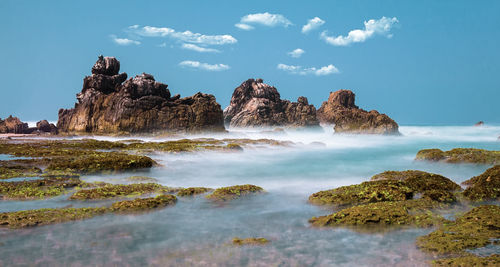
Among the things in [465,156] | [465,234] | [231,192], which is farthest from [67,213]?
[465,156]

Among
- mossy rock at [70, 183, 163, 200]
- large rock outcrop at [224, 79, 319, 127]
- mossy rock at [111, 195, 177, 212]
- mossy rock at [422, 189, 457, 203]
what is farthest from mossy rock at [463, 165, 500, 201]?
large rock outcrop at [224, 79, 319, 127]

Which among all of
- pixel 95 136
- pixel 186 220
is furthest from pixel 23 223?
pixel 95 136

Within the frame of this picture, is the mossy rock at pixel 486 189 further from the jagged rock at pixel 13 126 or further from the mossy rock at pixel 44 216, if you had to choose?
the jagged rock at pixel 13 126

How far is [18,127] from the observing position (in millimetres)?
72375

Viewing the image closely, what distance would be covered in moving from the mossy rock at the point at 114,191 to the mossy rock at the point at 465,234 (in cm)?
930

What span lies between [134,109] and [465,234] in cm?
6215

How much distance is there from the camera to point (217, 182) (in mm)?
16938

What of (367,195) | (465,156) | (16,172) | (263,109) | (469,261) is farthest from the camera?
(263,109)

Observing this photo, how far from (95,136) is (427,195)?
192 feet

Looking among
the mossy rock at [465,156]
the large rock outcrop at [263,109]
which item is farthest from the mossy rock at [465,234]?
the large rock outcrop at [263,109]

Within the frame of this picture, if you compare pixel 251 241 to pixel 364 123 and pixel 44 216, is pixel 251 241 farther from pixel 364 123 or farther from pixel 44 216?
pixel 364 123

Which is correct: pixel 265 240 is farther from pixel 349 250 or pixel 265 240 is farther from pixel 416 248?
pixel 416 248

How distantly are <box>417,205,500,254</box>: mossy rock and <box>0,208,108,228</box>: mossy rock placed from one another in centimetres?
827

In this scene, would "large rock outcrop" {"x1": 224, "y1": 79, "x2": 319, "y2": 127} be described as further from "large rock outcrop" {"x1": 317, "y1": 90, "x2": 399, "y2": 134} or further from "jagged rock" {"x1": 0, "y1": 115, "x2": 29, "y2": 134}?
"jagged rock" {"x1": 0, "y1": 115, "x2": 29, "y2": 134}
